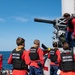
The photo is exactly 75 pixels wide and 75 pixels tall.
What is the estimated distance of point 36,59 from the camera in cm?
1124

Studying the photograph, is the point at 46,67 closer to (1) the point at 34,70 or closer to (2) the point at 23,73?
(1) the point at 34,70

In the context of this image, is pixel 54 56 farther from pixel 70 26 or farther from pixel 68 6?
pixel 70 26

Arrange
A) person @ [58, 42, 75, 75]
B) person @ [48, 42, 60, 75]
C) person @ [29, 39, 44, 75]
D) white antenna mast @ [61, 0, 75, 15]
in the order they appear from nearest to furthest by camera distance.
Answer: person @ [58, 42, 75, 75] → person @ [29, 39, 44, 75] → person @ [48, 42, 60, 75] → white antenna mast @ [61, 0, 75, 15]

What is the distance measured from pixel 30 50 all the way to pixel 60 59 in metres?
1.55

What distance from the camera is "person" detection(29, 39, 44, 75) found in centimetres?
1108

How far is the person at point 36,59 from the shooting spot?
11078 millimetres

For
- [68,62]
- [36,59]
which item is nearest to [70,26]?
[68,62]

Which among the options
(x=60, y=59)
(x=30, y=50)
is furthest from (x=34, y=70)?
(x=60, y=59)

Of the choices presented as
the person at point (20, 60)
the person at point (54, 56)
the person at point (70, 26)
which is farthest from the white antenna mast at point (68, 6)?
the person at point (20, 60)

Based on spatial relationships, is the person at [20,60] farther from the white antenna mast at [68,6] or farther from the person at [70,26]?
the white antenna mast at [68,6]

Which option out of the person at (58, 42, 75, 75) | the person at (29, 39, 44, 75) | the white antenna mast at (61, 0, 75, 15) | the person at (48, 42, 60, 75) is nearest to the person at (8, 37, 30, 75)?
the person at (29, 39, 44, 75)

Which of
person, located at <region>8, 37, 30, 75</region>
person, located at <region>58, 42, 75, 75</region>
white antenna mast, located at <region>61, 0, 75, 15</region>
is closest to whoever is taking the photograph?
person, located at <region>58, 42, 75, 75</region>

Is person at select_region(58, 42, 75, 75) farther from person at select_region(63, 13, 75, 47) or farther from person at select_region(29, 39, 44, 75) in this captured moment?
person at select_region(29, 39, 44, 75)

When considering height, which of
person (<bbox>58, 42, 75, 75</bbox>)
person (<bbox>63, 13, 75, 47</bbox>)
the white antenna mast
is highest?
the white antenna mast
